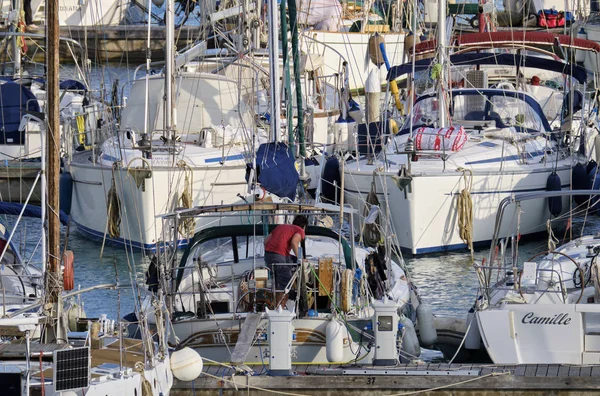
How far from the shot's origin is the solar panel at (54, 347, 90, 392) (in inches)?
436

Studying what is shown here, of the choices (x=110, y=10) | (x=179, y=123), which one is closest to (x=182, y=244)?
(x=179, y=123)

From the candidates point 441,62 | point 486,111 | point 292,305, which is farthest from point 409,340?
point 486,111

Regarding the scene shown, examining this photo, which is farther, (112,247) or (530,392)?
(112,247)

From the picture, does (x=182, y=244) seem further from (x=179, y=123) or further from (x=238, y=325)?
(x=238, y=325)

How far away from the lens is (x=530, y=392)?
1312 cm

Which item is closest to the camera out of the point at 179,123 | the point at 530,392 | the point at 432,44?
the point at 530,392

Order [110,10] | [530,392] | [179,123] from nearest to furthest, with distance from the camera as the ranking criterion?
[530,392] → [179,123] → [110,10]

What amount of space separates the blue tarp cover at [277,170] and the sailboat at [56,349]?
182 inches

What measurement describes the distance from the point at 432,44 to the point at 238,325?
13836mm

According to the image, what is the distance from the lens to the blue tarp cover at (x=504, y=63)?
968 inches

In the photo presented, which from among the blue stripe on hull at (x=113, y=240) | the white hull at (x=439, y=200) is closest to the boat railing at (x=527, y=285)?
the white hull at (x=439, y=200)

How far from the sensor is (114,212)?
2188cm

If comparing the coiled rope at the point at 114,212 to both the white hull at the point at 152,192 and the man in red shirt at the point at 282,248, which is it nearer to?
the white hull at the point at 152,192

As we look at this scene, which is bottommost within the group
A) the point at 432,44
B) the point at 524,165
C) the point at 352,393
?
the point at 352,393
